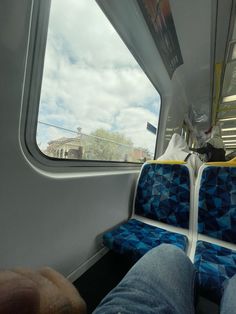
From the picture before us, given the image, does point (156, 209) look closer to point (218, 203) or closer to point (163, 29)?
point (218, 203)

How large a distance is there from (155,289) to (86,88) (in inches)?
44.5

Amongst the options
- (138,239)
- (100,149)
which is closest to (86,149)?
(100,149)

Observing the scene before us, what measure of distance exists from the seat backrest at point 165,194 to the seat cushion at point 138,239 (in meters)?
0.12

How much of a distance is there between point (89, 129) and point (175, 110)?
1867 mm

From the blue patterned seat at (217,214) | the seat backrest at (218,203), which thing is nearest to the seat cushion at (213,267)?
the blue patterned seat at (217,214)

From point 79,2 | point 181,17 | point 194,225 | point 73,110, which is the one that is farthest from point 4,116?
point 181,17

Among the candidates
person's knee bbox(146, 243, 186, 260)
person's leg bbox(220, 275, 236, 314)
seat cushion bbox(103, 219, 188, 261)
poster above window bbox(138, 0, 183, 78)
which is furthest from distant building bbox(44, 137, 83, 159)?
poster above window bbox(138, 0, 183, 78)

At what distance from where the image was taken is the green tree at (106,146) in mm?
1285

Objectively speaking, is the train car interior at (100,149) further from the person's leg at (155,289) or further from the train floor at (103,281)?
the person's leg at (155,289)

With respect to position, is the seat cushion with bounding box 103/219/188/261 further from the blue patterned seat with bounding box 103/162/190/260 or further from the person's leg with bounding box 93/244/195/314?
the person's leg with bounding box 93/244/195/314

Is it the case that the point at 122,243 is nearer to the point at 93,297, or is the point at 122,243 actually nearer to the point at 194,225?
the point at 93,297

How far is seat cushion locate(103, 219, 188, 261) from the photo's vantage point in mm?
1035

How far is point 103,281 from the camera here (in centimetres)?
114

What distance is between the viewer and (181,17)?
147cm
